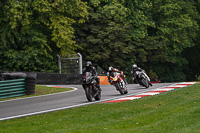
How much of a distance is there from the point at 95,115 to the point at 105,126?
6.19ft

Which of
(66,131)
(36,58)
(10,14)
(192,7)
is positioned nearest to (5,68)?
(36,58)

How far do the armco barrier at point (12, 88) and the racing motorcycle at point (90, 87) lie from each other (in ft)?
19.0

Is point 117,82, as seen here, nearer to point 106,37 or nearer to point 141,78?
point 141,78

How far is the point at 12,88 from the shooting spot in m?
20.3

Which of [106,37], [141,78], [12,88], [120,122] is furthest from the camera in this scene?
[106,37]

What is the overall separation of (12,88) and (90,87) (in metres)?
6.04

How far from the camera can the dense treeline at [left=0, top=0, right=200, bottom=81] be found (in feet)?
107

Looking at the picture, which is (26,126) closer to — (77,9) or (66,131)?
(66,131)

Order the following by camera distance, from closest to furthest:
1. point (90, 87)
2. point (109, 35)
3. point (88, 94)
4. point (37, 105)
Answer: point (37, 105), point (88, 94), point (90, 87), point (109, 35)

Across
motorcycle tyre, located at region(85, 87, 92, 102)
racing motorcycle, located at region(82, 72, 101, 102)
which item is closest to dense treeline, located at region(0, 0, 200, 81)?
racing motorcycle, located at region(82, 72, 101, 102)

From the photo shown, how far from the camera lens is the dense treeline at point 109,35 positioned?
107 ft

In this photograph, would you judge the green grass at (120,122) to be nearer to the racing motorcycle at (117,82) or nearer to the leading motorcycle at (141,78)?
the racing motorcycle at (117,82)

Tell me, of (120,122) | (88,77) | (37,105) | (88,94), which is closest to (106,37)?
(88,77)

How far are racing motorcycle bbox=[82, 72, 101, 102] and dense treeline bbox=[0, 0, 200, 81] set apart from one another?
14.9 metres
